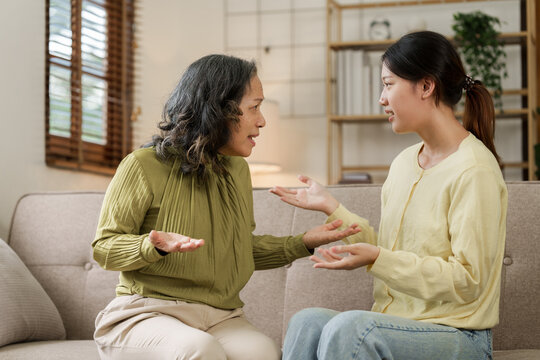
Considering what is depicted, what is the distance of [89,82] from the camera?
370 cm

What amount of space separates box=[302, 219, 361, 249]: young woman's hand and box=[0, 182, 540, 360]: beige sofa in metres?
0.25

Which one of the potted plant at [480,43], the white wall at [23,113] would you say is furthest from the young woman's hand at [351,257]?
the potted plant at [480,43]

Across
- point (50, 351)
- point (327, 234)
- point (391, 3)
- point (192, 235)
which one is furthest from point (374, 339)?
point (391, 3)

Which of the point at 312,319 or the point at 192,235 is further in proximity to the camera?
the point at 192,235

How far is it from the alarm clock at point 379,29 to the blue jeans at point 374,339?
112 inches

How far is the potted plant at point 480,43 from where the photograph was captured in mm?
3855

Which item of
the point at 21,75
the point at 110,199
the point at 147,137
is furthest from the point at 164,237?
the point at 147,137

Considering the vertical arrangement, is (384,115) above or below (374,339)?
above

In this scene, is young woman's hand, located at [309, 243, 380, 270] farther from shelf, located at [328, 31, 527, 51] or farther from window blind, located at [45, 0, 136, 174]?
shelf, located at [328, 31, 527, 51]

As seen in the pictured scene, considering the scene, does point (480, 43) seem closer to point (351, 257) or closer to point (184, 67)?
point (184, 67)

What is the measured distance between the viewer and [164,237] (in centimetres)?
149

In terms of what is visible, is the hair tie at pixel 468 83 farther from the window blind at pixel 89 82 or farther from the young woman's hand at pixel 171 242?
the window blind at pixel 89 82

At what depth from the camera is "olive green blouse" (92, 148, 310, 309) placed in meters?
1.64

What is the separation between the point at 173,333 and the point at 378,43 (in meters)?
2.88
